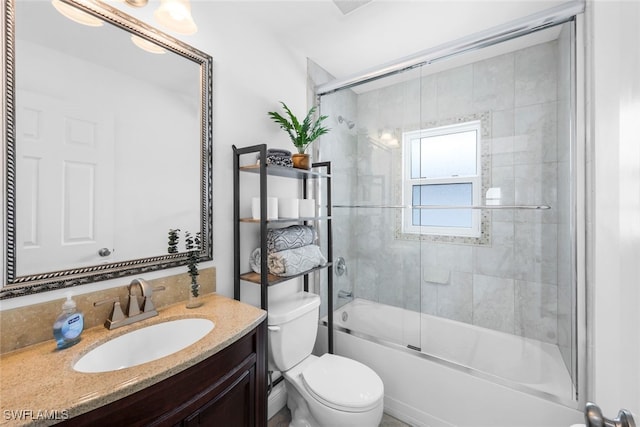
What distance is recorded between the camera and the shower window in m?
2.01

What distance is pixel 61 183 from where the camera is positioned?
92cm

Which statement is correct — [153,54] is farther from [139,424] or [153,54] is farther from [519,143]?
[519,143]

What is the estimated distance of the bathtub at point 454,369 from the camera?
1383 mm

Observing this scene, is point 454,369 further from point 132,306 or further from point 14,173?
point 14,173

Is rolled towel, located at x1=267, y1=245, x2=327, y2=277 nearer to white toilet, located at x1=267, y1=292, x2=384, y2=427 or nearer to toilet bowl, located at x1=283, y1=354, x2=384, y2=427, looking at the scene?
white toilet, located at x1=267, y1=292, x2=384, y2=427

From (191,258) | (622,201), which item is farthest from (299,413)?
(622,201)

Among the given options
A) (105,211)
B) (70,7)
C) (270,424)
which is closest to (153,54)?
(70,7)

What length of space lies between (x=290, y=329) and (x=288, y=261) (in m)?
0.38

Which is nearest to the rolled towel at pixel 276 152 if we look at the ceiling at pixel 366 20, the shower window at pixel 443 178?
the ceiling at pixel 366 20

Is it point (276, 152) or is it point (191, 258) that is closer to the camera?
point (191, 258)

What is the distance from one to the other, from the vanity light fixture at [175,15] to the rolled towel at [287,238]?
3.38 ft

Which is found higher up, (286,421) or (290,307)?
(290,307)

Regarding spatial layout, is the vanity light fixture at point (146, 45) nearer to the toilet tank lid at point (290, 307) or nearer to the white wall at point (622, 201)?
the toilet tank lid at point (290, 307)

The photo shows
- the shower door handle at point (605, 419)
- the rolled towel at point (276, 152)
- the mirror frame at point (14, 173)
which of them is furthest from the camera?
the rolled towel at point (276, 152)
